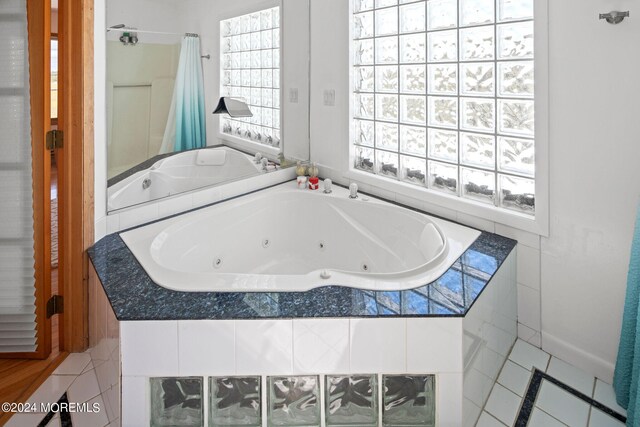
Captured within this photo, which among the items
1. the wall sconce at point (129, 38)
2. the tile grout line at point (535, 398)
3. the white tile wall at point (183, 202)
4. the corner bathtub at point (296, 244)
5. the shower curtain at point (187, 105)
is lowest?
the tile grout line at point (535, 398)

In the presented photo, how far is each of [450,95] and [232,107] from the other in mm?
1316

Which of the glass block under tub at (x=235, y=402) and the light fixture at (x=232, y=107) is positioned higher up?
the light fixture at (x=232, y=107)

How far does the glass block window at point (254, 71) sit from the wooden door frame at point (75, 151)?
840mm

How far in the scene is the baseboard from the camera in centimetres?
178

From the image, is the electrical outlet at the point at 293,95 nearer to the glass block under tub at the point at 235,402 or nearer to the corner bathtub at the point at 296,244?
the corner bathtub at the point at 296,244

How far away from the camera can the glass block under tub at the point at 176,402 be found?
1.36m

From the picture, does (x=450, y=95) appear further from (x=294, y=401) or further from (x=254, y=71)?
(x=294, y=401)

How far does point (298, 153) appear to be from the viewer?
3.04 meters

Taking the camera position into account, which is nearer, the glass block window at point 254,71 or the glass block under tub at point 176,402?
the glass block under tub at point 176,402

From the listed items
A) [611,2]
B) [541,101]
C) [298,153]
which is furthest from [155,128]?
[611,2]

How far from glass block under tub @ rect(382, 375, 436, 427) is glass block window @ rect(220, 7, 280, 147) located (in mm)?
1839

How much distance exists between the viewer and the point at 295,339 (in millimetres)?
1343

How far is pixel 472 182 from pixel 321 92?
1.29 m

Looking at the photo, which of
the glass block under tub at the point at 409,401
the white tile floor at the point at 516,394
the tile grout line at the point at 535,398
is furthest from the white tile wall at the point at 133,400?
the tile grout line at the point at 535,398
